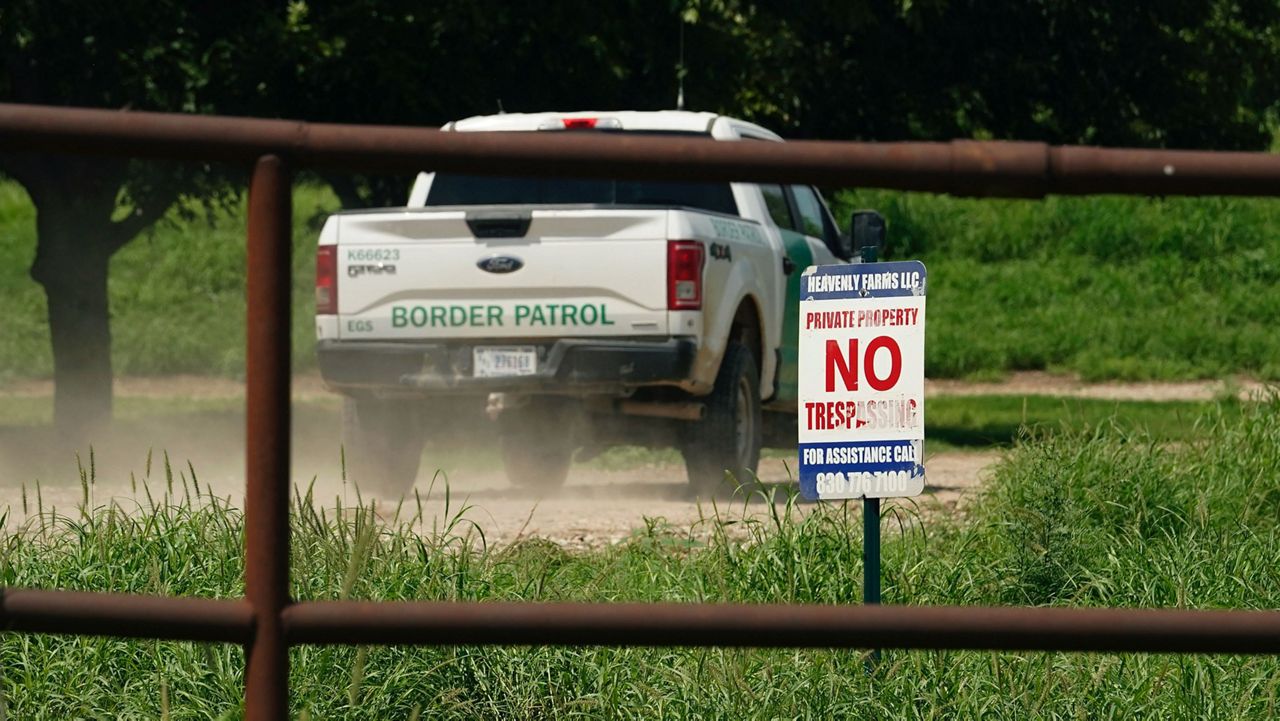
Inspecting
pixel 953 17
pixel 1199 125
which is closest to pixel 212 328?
pixel 953 17

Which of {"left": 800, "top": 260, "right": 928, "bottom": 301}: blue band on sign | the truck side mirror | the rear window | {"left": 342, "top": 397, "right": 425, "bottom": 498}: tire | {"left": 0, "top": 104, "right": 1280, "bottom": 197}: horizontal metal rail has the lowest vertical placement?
{"left": 342, "top": 397, "right": 425, "bottom": 498}: tire

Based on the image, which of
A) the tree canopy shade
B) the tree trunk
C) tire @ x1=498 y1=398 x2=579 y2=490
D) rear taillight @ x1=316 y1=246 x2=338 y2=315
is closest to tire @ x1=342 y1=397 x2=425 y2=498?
tire @ x1=498 y1=398 x2=579 y2=490

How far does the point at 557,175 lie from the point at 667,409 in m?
6.67

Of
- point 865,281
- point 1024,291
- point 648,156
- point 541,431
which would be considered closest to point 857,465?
point 865,281

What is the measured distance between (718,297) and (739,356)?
445mm

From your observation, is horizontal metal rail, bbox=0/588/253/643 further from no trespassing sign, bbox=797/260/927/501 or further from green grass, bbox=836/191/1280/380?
green grass, bbox=836/191/1280/380

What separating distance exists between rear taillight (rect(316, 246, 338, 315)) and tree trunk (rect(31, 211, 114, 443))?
200 inches

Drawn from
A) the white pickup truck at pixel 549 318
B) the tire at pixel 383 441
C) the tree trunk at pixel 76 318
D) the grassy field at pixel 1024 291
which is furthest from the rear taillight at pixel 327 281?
the grassy field at pixel 1024 291

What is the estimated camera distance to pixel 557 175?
7.00 feet

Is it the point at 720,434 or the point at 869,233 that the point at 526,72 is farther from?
the point at 869,233

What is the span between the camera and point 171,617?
216 centimetres

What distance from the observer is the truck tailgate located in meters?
8.33

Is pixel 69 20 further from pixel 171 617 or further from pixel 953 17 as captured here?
pixel 171 617

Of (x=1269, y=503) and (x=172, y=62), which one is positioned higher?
(x=172, y=62)
